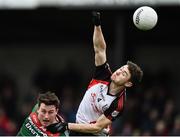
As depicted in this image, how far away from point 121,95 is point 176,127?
445 cm

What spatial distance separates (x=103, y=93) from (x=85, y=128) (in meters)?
0.61

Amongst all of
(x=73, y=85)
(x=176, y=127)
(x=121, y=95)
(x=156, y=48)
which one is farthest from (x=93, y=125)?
(x=156, y=48)

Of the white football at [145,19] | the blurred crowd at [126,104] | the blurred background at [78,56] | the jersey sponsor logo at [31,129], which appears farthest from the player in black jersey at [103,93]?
the blurred background at [78,56]

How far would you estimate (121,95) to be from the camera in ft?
31.4

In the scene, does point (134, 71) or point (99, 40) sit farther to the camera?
point (99, 40)

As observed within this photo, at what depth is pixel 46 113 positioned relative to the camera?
892cm

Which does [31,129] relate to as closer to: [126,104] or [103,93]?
[103,93]

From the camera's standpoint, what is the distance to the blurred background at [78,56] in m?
15.0

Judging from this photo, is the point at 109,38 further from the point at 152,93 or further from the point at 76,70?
the point at 152,93

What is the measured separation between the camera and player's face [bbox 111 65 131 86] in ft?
30.9

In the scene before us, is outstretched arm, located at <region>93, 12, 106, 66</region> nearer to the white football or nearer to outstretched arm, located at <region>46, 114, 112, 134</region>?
→ the white football

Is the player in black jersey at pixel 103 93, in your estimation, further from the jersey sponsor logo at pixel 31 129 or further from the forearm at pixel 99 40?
the jersey sponsor logo at pixel 31 129

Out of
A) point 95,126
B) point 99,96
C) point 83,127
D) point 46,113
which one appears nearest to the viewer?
point 46,113

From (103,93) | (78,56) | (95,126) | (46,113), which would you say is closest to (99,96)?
(103,93)
